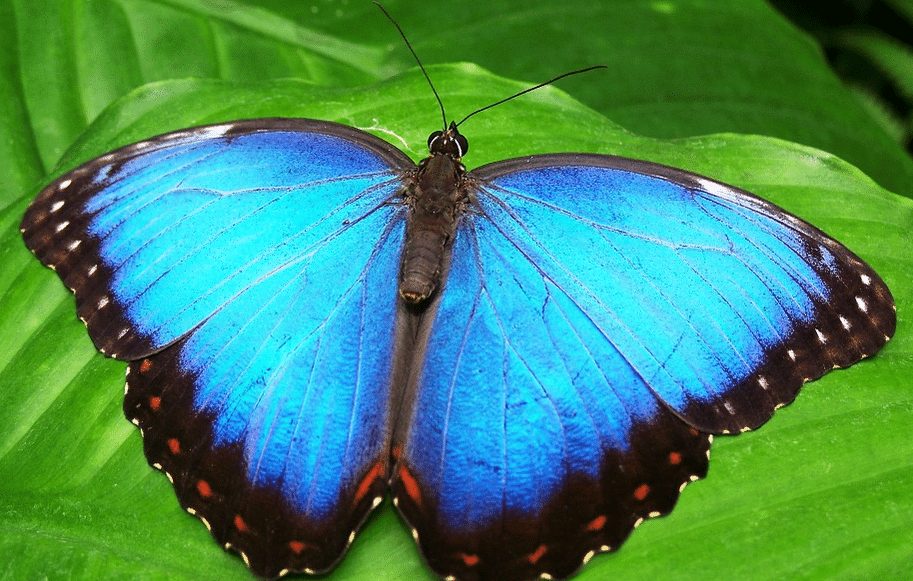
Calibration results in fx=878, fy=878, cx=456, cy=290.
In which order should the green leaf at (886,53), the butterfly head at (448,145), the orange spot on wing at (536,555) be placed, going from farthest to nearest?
the green leaf at (886,53) < the butterfly head at (448,145) < the orange spot on wing at (536,555)

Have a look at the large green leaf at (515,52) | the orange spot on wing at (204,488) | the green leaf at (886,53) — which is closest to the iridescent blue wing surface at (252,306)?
the orange spot on wing at (204,488)

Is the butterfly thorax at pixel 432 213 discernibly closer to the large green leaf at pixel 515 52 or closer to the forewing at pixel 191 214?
the forewing at pixel 191 214

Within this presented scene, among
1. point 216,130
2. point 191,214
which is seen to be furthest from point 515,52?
point 191,214

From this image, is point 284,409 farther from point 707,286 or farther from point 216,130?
point 707,286

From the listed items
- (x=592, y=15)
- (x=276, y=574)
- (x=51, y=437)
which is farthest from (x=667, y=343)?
(x=592, y=15)

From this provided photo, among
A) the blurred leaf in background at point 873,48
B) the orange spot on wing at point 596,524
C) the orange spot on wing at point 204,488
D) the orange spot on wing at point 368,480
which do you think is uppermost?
the orange spot on wing at point 368,480

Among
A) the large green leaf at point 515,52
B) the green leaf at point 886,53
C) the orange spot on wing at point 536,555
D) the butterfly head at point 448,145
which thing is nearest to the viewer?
the orange spot on wing at point 536,555

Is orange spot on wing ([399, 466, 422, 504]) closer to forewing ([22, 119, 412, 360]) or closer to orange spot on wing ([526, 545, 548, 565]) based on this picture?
orange spot on wing ([526, 545, 548, 565])

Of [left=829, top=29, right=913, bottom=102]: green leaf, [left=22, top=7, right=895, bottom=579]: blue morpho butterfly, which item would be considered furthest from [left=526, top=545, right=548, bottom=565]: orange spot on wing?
[left=829, top=29, right=913, bottom=102]: green leaf
